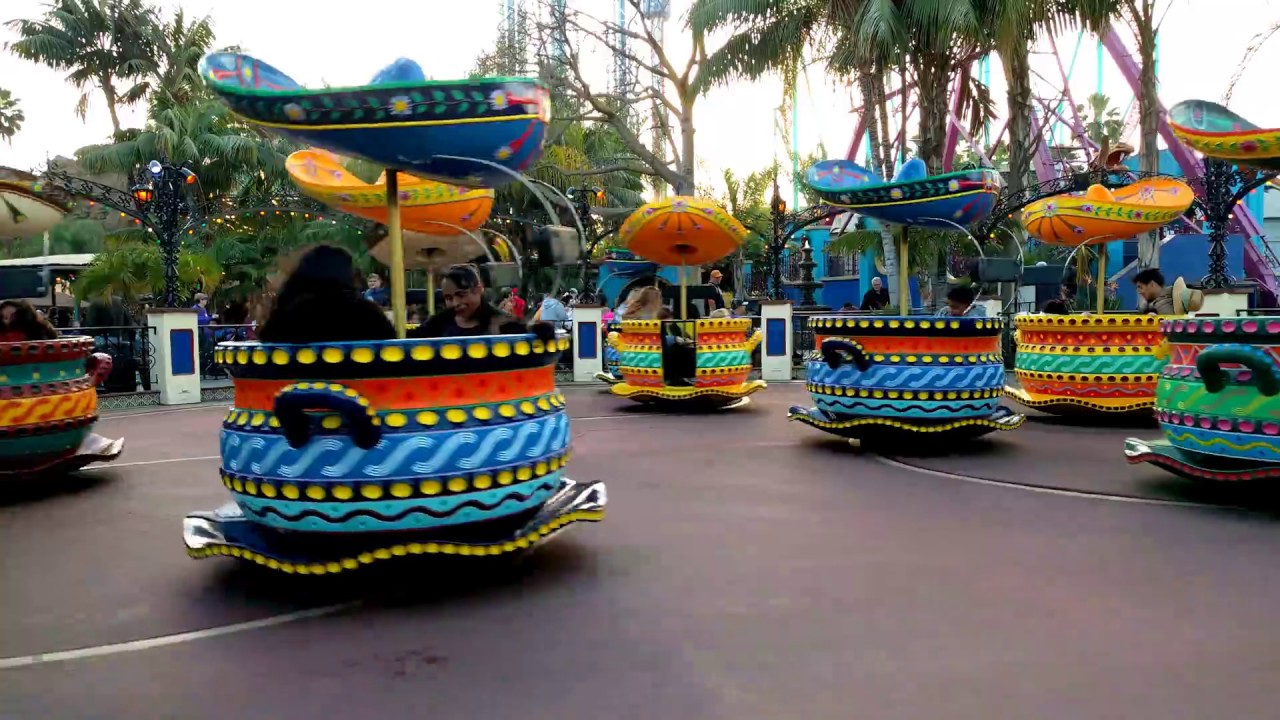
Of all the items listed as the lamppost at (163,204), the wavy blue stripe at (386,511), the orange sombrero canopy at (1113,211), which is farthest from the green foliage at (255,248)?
the wavy blue stripe at (386,511)

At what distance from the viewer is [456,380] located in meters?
3.72

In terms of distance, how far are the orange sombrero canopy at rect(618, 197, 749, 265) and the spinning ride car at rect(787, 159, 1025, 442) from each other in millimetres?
3001

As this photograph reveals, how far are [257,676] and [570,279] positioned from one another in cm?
2647

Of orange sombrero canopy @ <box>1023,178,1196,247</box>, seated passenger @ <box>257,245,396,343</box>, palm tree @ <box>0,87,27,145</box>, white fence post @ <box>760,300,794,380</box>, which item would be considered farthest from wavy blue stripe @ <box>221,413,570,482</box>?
palm tree @ <box>0,87,27,145</box>

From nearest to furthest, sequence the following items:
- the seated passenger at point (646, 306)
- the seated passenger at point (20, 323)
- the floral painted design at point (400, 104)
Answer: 1. the floral painted design at point (400, 104)
2. the seated passenger at point (20, 323)
3. the seated passenger at point (646, 306)

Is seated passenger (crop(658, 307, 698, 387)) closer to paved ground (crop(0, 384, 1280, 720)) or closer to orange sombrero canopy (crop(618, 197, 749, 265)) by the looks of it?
orange sombrero canopy (crop(618, 197, 749, 265))

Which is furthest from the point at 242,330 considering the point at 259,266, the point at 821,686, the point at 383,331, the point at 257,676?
the point at 821,686

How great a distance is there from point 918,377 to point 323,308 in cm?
441

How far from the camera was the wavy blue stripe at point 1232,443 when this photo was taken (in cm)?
475

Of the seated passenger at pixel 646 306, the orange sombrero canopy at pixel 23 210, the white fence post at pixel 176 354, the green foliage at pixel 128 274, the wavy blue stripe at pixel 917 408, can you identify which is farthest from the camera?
the green foliage at pixel 128 274

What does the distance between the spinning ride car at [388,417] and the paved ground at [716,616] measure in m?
0.21

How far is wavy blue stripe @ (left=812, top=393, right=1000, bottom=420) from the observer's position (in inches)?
A: 266

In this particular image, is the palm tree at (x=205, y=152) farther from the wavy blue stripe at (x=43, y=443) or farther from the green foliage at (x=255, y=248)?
the wavy blue stripe at (x=43, y=443)

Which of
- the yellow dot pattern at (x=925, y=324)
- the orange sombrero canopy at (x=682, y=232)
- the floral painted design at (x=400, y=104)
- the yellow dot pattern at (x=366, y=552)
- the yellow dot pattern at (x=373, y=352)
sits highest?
the orange sombrero canopy at (x=682, y=232)
